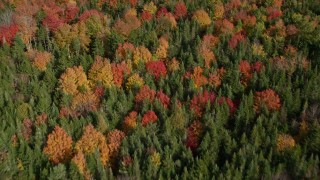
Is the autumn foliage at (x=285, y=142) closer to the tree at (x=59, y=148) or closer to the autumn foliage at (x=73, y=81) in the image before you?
the tree at (x=59, y=148)

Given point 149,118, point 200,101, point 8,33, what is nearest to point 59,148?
point 149,118

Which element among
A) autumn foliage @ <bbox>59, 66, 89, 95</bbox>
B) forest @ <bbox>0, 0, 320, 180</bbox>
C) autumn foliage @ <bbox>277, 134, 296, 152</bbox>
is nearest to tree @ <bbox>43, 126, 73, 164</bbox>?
forest @ <bbox>0, 0, 320, 180</bbox>

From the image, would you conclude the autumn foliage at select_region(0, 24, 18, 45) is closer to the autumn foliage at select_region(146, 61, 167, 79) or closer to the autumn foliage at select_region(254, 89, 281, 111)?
the autumn foliage at select_region(146, 61, 167, 79)

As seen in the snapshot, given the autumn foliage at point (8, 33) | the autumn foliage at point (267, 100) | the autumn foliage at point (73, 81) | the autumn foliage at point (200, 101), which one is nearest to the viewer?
the autumn foliage at point (267, 100)

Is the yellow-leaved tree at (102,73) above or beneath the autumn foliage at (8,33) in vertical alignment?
beneath

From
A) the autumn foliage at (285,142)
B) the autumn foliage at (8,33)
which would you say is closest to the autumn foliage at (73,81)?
the autumn foliage at (8,33)

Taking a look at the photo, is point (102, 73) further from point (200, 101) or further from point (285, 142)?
point (285, 142)

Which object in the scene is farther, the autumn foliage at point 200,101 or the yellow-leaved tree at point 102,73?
the yellow-leaved tree at point 102,73

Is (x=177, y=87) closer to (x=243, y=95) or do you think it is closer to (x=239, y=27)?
(x=243, y=95)


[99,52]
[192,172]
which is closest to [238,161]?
[192,172]
